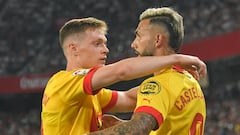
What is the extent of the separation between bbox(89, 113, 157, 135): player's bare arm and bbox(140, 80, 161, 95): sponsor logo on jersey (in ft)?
0.36

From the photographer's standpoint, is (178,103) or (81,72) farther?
(81,72)

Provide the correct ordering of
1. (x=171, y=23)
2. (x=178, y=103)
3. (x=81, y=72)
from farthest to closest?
1. (x=81, y=72)
2. (x=171, y=23)
3. (x=178, y=103)

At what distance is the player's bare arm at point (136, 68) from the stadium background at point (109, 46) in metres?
9.23

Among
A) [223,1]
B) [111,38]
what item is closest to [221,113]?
[223,1]

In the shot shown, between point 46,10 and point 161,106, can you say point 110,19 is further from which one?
point 161,106

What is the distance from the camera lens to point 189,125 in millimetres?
2838

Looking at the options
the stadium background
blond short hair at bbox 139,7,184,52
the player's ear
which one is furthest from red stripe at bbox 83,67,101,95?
the stadium background

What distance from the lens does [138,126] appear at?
265cm

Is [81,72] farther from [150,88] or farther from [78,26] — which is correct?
[150,88]

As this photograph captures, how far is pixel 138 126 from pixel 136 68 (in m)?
0.39

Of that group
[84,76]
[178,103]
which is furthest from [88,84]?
[178,103]

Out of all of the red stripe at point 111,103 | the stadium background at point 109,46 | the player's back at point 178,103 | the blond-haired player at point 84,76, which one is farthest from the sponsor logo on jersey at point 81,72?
the stadium background at point 109,46

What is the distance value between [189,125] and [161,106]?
24 cm

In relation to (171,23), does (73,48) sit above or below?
below
